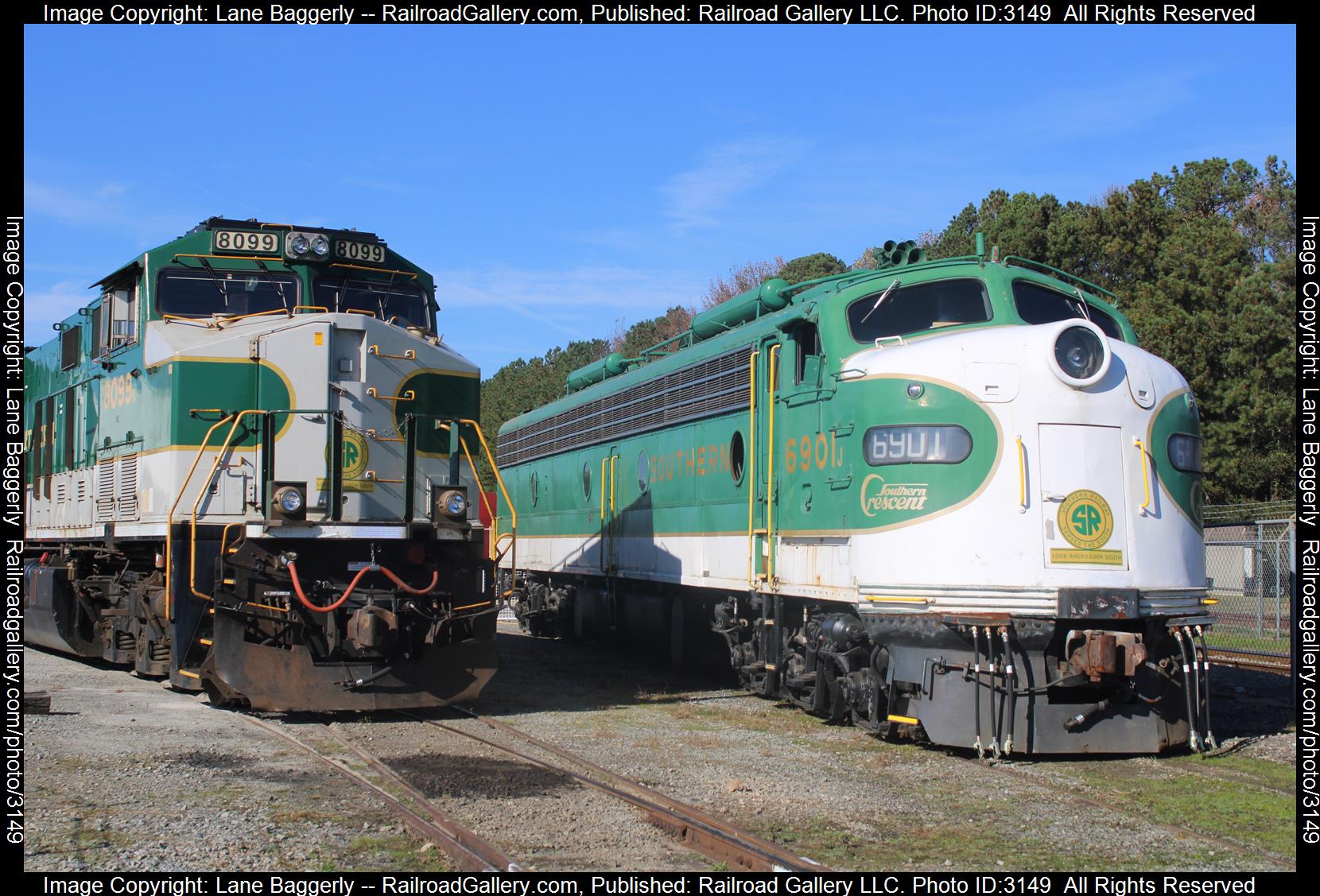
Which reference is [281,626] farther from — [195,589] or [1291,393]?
[1291,393]

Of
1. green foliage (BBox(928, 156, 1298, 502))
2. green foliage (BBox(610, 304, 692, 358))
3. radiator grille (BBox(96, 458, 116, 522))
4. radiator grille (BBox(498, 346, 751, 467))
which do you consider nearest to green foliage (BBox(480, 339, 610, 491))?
green foliage (BBox(610, 304, 692, 358))

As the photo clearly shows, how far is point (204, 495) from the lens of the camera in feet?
34.0

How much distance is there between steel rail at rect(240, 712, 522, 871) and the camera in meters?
5.91

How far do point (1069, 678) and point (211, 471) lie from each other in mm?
7358

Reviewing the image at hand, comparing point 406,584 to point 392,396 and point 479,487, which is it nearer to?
point 479,487

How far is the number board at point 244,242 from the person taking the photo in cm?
1152

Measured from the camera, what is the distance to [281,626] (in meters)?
10.3

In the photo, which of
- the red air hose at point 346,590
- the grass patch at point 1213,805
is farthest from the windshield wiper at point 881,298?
the red air hose at point 346,590

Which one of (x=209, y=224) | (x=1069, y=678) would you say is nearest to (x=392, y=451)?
(x=209, y=224)

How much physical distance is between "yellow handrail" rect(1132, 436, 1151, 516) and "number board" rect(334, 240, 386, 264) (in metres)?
7.38

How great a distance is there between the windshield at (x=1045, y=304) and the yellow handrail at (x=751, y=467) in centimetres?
259

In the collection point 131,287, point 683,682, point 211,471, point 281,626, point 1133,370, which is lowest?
point 683,682

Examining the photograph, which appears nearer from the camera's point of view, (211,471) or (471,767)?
(471,767)

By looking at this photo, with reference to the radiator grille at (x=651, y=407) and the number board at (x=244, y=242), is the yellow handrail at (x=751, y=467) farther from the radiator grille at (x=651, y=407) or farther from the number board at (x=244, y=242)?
the number board at (x=244, y=242)
